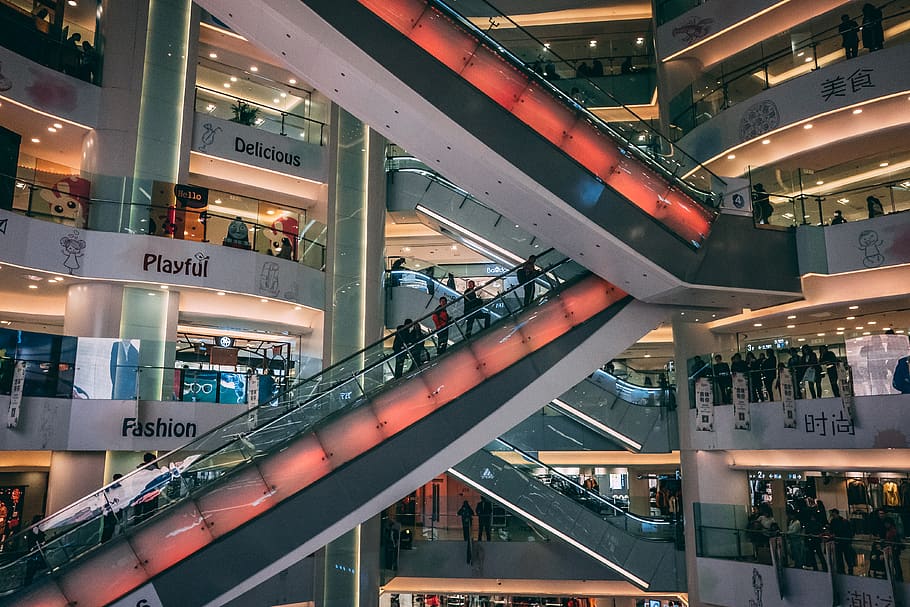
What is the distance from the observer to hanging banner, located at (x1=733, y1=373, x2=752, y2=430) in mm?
15172

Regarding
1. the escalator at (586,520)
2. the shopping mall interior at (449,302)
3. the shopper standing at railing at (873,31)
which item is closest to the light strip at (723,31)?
the shopping mall interior at (449,302)

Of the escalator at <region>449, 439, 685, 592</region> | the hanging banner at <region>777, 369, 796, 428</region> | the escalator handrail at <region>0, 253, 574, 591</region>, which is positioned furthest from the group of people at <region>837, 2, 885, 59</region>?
the escalator at <region>449, 439, 685, 592</region>

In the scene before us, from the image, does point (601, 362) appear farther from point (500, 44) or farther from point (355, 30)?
point (355, 30)

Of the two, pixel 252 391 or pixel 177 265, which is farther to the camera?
pixel 252 391

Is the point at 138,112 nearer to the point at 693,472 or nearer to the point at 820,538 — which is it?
the point at 693,472

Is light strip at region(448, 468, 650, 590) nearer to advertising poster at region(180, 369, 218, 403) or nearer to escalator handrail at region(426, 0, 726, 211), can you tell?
advertising poster at region(180, 369, 218, 403)

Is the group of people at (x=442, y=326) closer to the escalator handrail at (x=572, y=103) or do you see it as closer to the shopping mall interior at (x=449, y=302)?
the shopping mall interior at (x=449, y=302)

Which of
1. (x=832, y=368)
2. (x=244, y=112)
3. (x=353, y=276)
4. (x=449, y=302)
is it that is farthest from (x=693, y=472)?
(x=244, y=112)

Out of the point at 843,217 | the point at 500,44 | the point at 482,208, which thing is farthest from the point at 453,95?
the point at 482,208

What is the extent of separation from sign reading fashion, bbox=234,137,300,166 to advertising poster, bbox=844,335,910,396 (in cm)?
1366

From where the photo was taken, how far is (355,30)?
1016cm

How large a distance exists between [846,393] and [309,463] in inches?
373

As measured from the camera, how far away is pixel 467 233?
2095 cm

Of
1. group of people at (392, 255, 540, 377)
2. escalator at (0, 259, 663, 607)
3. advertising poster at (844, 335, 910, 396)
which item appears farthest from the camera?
advertising poster at (844, 335, 910, 396)
